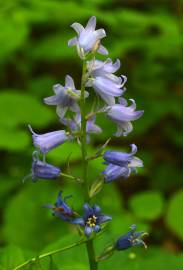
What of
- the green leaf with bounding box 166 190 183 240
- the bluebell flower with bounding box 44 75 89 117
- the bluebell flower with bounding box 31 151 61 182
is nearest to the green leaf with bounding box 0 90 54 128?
the green leaf with bounding box 166 190 183 240

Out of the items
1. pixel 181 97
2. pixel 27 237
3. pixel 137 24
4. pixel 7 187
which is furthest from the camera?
pixel 181 97

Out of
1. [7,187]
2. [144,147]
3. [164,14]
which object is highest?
[164,14]

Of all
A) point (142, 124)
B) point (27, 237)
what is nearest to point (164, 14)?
point (142, 124)

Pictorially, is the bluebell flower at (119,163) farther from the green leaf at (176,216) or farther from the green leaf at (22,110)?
the green leaf at (22,110)

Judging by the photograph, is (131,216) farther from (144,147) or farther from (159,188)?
(144,147)

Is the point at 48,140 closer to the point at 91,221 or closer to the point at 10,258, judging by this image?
the point at 91,221

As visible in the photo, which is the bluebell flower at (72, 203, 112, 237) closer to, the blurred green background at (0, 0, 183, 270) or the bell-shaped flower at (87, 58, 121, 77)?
the bell-shaped flower at (87, 58, 121, 77)

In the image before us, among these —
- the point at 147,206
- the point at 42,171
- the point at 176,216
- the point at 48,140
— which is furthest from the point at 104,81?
the point at 176,216
